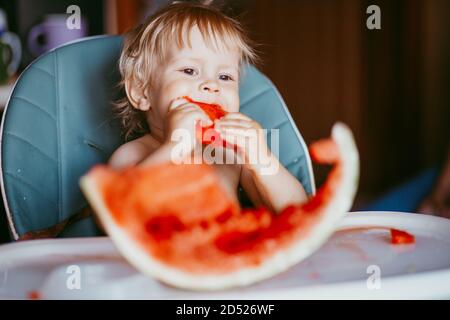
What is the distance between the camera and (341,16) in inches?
91.0

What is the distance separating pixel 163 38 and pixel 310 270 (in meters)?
0.28

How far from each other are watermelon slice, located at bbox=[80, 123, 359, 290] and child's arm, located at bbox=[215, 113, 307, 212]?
0.07 m

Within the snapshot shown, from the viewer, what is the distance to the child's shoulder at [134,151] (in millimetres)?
566

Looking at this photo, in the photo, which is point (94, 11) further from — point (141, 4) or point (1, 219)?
point (1, 219)

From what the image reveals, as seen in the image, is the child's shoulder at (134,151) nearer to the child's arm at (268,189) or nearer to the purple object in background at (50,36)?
the child's arm at (268,189)

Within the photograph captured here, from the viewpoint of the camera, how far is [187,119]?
20.6 inches

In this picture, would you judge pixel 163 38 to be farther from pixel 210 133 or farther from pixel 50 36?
pixel 50 36

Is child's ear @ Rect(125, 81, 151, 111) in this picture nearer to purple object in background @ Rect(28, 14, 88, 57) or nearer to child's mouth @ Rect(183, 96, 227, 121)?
child's mouth @ Rect(183, 96, 227, 121)

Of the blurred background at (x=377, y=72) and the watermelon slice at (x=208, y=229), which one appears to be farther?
the blurred background at (x=377, y=72)

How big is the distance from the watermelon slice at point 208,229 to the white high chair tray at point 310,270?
0.06 feet

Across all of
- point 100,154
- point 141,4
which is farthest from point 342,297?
point 141,4

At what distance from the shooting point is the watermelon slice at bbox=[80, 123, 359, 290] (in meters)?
0.43

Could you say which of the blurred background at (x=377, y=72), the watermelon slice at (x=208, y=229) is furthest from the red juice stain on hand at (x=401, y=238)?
the blurred background at (x=377, y=72)
